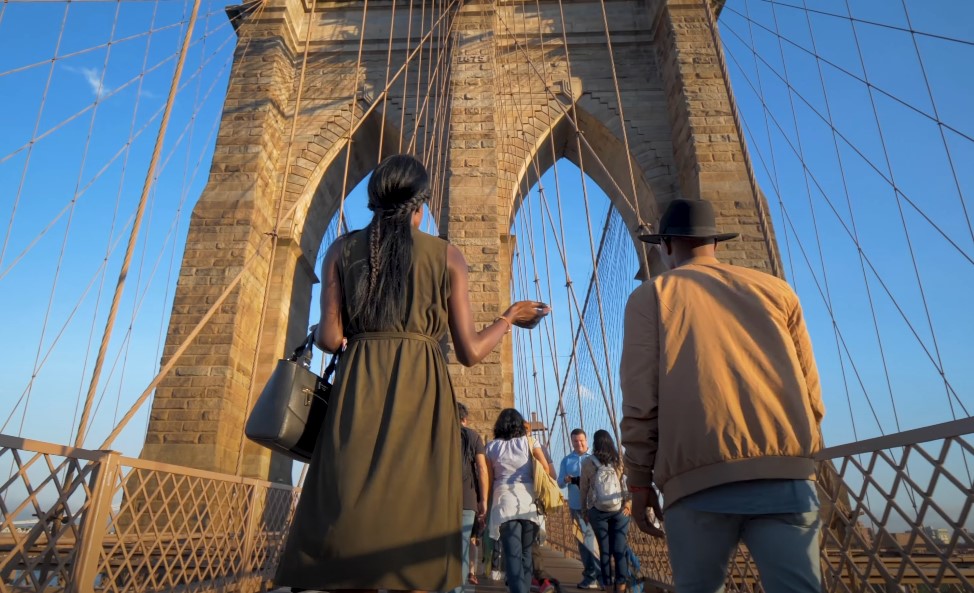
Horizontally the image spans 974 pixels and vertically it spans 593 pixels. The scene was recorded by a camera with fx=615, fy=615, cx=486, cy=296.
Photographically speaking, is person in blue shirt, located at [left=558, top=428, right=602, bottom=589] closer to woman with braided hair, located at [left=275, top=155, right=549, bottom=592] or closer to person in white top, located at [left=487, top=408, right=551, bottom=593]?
person in white top, located at [left=487, top=408, right=551, bottom=593]

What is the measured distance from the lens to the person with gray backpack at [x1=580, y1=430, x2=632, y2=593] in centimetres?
347

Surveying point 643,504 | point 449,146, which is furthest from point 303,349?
point 449,146

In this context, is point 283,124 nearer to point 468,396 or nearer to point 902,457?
point 468,396

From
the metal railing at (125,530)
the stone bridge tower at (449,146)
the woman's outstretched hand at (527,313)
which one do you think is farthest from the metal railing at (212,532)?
the stone bridge tower at (449,146)

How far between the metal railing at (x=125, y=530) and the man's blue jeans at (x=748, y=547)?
1.80 m

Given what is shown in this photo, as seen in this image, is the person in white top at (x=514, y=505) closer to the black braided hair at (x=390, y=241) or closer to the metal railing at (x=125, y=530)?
the metal railing at (x=125, y=530)

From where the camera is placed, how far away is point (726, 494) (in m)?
1.04

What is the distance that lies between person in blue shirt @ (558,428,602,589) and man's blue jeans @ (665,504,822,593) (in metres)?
2.67

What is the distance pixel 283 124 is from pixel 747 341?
332 inches

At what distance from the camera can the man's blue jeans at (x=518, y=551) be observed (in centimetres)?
305

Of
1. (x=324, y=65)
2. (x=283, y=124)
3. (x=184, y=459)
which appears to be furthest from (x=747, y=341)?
(x=324, y=65)

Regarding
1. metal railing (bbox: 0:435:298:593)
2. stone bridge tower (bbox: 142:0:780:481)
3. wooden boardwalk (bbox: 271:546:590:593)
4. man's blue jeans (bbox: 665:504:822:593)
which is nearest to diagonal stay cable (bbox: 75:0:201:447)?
metal railing (bbox: 0:435:298:593)

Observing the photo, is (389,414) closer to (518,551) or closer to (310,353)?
(310,353)

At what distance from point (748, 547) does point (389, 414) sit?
25.6 inches
